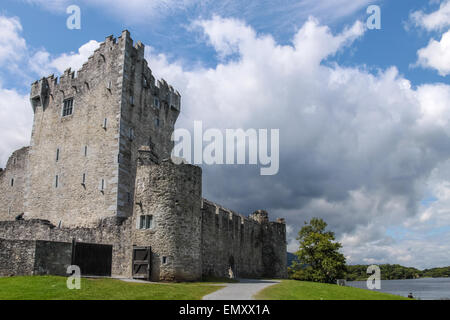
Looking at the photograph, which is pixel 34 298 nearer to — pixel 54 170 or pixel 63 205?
pixel 63 205

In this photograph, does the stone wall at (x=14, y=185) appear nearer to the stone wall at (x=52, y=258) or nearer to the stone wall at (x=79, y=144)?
the stone wall at (x=79, y=144)

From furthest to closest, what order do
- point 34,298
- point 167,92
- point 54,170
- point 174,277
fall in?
1. point 167,92
2. point 54,170
3. point 174,277
4. point 34,298

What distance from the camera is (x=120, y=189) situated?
33.9 meters

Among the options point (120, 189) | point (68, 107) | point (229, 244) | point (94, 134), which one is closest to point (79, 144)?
point (94, 134)

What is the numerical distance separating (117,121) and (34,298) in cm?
2204

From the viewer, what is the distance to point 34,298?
50.7 feet

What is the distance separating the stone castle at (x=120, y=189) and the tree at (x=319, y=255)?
2.30 m

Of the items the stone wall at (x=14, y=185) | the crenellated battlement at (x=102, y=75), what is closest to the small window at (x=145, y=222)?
the crenellated battlement at (x=102, y=75)

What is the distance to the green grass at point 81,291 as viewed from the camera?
1591 cm

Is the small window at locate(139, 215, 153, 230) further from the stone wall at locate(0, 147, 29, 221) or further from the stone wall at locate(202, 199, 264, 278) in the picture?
the stone wall at locate(0, 147, 29, 221)

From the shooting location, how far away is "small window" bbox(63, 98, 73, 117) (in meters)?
39.4

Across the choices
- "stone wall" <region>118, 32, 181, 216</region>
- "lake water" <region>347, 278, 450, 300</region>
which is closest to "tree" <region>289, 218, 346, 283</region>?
"lake water" <region>347, 278, 450, 300</region>

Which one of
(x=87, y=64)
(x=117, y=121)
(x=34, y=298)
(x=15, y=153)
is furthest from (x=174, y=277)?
(x=15, y=153)
